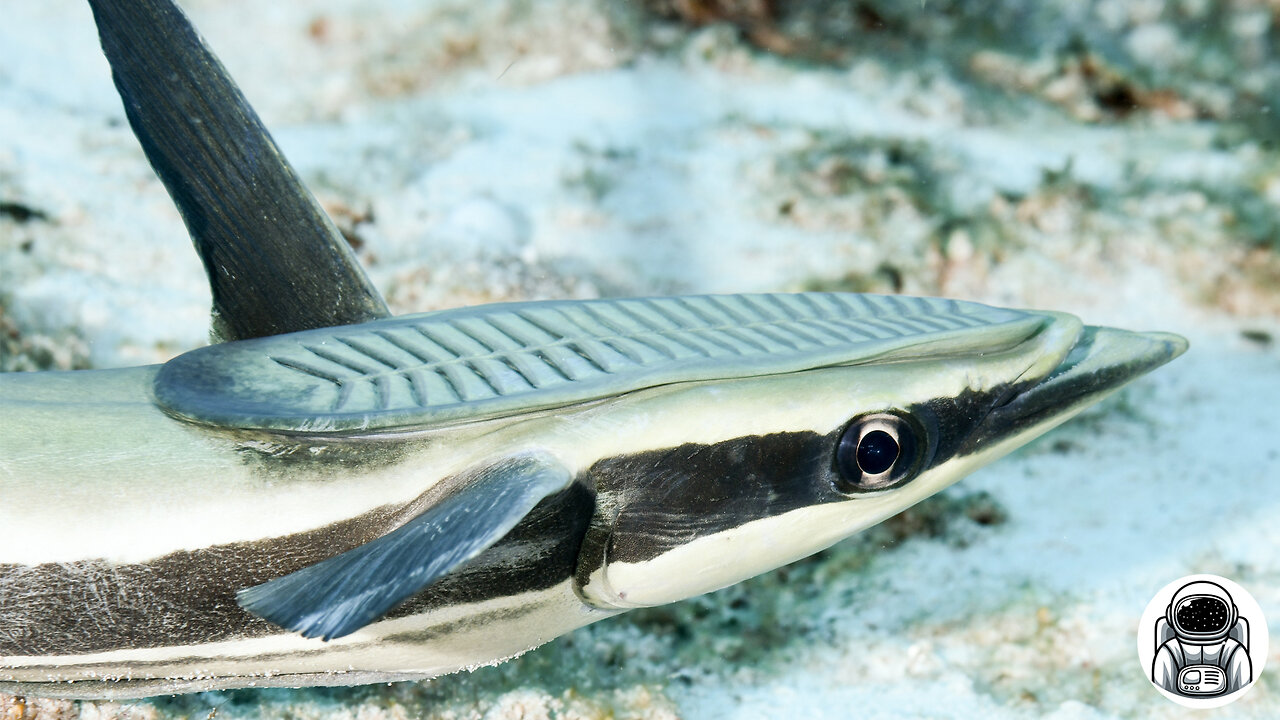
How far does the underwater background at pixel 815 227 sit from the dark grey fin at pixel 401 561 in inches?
21.0

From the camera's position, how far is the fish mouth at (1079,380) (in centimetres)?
126

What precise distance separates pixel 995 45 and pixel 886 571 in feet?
7.04

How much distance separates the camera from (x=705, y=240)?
2656 millimetres

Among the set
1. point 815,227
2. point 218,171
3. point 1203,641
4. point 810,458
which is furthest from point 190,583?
point 815,227

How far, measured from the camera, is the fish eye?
1.17 meters

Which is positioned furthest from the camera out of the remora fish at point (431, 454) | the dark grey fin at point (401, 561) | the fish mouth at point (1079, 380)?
the fish mouth at point (1079, 380)

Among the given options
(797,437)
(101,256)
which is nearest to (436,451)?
(797,437)

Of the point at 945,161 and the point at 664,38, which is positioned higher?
the point at 664,38

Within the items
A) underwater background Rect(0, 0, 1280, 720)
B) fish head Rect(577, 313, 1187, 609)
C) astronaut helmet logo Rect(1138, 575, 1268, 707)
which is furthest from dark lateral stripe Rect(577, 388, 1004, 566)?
astronaut helmet logo Rect(1138, 575, 1268, 707)

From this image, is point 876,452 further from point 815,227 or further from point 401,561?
point 815,227

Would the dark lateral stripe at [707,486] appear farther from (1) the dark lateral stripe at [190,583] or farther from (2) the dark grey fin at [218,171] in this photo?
(2) the dark grey fin at [218,171]

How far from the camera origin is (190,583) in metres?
1.09

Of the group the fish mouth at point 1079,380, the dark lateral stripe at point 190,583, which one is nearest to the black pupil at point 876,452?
the fish mouth at point 1079,380

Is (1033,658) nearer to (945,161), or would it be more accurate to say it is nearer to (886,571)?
(886,571)
